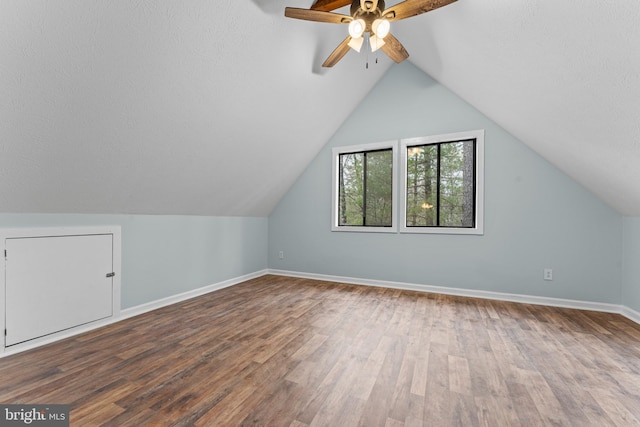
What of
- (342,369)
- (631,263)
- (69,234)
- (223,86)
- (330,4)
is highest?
(330,4)

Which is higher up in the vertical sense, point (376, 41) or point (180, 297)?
point (376, 41)

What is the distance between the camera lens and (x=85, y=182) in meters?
2.23

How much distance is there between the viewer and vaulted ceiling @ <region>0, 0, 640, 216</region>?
4.88 ft

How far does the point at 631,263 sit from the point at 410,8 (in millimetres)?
3379

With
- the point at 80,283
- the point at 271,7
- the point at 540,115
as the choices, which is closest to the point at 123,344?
the point at 80,283

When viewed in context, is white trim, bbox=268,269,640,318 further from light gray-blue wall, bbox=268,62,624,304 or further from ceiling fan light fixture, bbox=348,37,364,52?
ceiling fan light fixture, bbox=348,37,364,52

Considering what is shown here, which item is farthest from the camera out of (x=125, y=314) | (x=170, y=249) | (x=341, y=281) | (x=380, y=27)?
(x=341, y=281)

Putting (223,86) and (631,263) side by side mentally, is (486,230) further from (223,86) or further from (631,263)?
(223,86)

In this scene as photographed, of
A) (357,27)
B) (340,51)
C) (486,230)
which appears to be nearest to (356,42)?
(357,27)

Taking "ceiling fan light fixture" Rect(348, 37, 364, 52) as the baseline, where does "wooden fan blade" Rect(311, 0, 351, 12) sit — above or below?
above

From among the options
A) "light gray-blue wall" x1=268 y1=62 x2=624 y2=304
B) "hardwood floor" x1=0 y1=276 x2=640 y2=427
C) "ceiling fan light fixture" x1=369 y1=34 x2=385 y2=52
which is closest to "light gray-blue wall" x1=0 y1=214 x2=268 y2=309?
"hardwood floor" x1=0 y1=276 x2=640 y2=427

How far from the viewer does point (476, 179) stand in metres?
3.60

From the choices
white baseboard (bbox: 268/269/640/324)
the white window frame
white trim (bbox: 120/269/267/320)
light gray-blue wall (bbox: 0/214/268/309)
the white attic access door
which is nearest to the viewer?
the white attic access door

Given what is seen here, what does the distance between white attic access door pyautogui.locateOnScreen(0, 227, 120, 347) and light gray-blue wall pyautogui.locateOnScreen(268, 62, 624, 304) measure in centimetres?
266
